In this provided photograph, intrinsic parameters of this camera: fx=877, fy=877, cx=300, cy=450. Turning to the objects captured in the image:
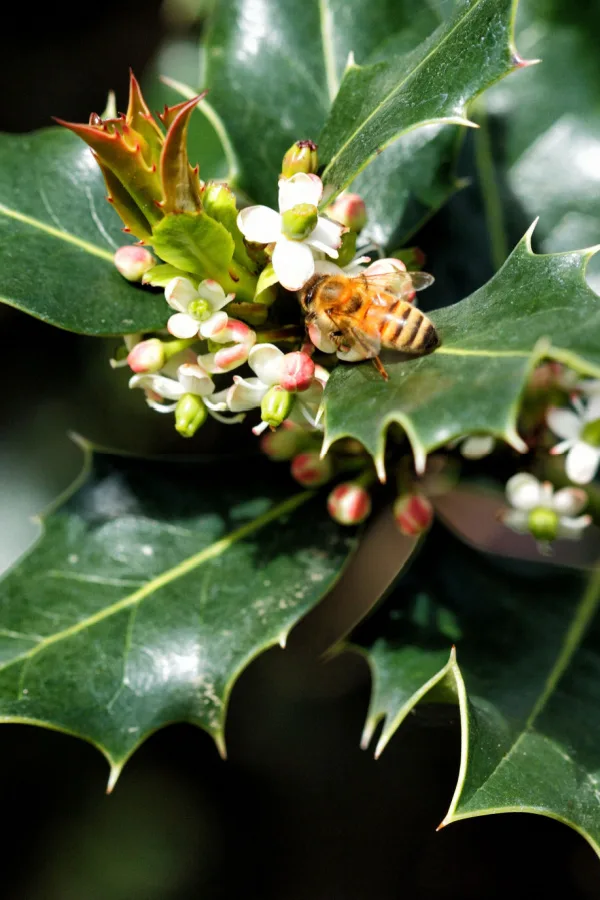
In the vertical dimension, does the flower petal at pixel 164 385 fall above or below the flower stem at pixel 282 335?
below

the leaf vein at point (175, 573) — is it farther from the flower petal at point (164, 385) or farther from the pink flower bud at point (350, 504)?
the flower petal at point (164, 385)

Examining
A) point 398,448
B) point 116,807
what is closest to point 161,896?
point 116,807

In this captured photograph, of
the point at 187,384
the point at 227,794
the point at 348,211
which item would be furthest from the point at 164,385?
the point at 227,794

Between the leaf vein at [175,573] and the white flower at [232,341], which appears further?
the leaf vein at [175,573]

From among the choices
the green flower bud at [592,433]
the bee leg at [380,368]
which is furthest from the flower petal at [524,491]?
the bee leg at [380,368]

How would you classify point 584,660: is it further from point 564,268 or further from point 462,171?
point 462,171

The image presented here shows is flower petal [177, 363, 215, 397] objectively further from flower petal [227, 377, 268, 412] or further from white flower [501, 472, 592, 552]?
white flower [501, 472, 592, 552]
